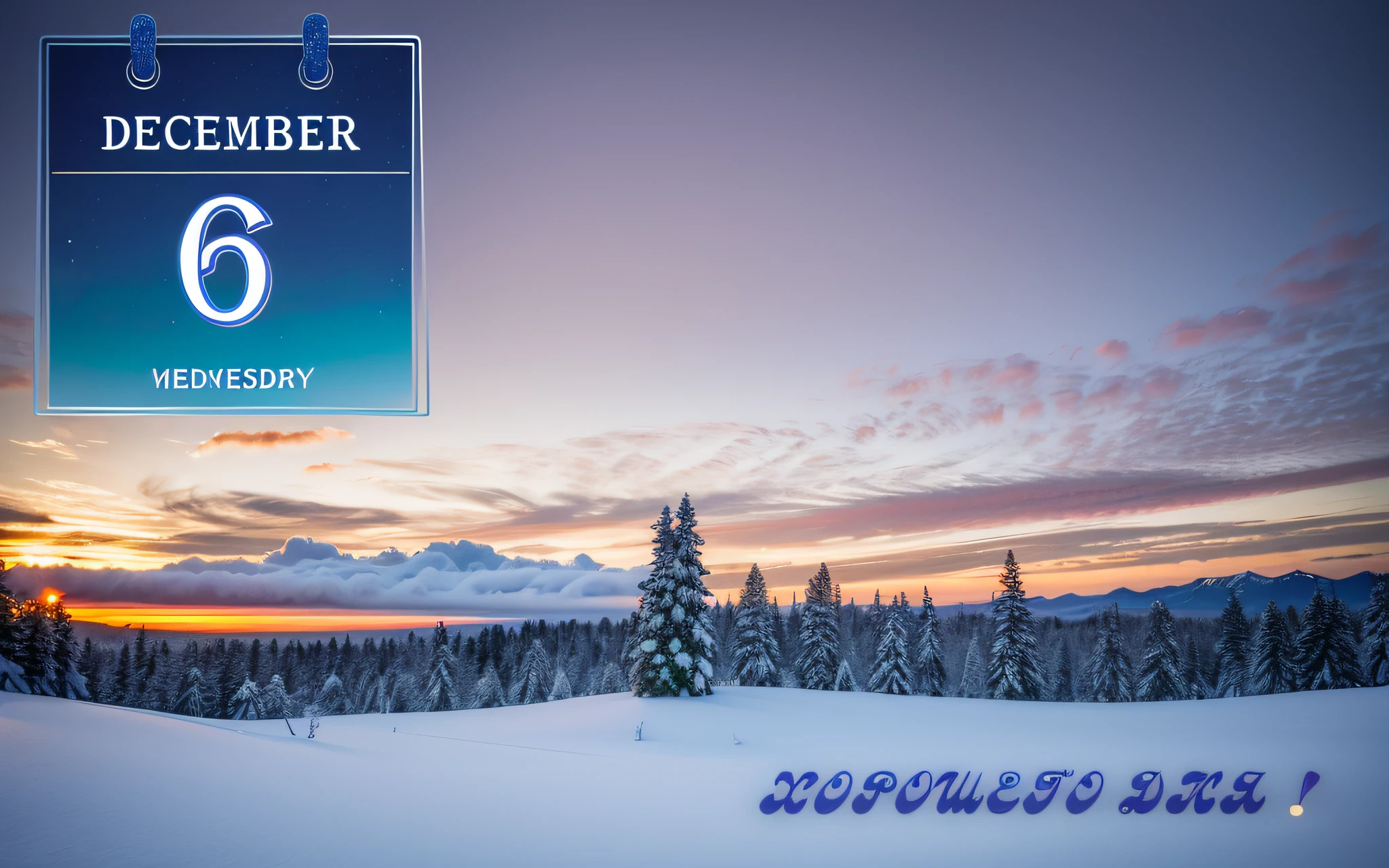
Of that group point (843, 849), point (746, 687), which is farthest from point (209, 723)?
point (746, 687)

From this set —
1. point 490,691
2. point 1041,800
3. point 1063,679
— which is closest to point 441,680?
point 490,691

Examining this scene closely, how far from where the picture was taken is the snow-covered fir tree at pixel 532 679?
234ft

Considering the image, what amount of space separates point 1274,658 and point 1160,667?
20.6ft

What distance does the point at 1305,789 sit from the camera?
1499cm

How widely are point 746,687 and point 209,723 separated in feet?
85.5

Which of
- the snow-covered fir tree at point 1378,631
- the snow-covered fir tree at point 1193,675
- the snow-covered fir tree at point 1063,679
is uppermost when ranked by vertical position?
the snow-covered fir tree at point 1378,631

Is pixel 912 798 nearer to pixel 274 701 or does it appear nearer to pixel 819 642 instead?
pixel 819 642

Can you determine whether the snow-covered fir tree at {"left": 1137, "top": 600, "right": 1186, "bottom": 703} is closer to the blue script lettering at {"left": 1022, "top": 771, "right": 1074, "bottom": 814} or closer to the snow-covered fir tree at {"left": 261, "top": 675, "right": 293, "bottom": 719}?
the blue script lettering at {"left": 1022, "top": 771, "right": 1074, "bottom": 814}

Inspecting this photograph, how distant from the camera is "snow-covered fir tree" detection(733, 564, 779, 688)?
2000 inches

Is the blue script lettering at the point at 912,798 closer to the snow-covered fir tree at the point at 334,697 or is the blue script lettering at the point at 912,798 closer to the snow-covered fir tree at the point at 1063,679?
the snow-covered fir tree at the point at 1063,679

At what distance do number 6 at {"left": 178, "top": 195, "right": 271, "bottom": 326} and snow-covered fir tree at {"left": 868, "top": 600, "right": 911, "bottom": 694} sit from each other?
141 ft

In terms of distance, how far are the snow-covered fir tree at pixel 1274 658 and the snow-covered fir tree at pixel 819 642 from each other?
86.0 feet

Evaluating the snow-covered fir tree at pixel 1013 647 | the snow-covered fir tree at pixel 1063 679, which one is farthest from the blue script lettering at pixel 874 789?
the snow-covered fir tree at pixel 1063 679

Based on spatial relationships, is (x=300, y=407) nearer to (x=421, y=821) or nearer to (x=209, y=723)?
(x=421, y=821)
